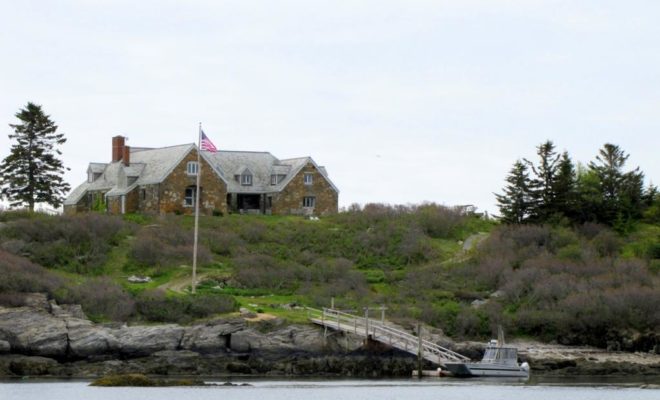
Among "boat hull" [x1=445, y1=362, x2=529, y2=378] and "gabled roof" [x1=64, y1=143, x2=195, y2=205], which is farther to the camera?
"gabled roof" [x1=64, y1=143, x2=195, y2=205]

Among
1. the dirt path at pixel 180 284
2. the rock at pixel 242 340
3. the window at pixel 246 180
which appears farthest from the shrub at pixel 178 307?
the window at pixel 246 180

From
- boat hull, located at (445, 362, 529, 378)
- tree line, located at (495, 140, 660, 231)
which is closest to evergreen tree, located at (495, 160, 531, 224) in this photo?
tree line, located at (495, 140, 660, 231)

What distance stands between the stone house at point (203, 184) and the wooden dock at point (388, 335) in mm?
23877

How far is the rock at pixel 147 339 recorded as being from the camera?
68812 millimetres

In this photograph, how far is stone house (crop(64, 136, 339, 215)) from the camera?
9375 centimetres

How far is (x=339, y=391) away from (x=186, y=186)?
36.3 m

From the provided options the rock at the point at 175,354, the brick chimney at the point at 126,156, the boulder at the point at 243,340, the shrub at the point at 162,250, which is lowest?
the rock at the point at 175,354

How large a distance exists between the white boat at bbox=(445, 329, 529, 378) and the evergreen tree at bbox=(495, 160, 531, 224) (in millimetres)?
26085

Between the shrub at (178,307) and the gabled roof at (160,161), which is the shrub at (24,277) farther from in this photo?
the gabled roof at (160,161)

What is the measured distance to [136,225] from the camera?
8762 cm

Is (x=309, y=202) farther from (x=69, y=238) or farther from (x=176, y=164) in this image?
(x=69, y=238)

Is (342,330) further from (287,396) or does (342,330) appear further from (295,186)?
(295,186)

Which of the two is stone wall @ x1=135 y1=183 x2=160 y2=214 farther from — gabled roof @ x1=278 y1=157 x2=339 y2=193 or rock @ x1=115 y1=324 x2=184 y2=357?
rock @ x1=115 y1=324 x2=184 y2=357

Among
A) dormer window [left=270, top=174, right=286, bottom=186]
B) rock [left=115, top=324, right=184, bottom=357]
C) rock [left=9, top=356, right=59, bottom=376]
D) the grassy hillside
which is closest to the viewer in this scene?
rock [left=9, top=356, right=59, bottom=376]
